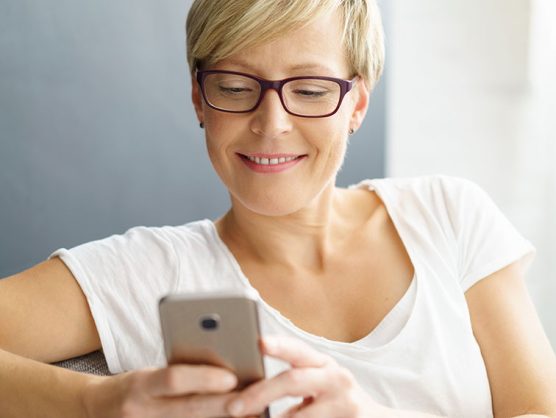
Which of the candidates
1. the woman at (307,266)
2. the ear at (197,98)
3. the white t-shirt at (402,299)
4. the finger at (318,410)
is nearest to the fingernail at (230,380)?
the finger at (318,410)

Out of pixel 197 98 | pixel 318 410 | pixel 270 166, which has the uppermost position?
pixel 197 98

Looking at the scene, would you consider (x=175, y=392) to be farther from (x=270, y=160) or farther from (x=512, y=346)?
(x=512, y=346)

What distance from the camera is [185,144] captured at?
232 centimetres

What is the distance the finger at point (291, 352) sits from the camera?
1003 mm

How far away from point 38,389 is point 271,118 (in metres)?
0.60

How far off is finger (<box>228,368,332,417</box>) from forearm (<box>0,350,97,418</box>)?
1.17 feet

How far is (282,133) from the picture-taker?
1438 mm

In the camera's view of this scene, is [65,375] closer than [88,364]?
Yes

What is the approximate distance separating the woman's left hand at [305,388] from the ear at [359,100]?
0.65m

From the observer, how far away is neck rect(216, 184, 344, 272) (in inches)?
63.6

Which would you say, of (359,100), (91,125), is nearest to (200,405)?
(359,100)

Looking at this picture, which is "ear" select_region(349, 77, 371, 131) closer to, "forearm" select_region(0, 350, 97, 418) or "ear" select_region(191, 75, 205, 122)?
"ear" select_region(191, 75, 205, 122)

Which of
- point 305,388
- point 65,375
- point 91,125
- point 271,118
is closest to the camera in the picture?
point 305,388

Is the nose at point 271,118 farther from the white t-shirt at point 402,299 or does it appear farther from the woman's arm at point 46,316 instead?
the woman's arm at point 46,316
